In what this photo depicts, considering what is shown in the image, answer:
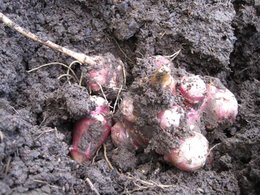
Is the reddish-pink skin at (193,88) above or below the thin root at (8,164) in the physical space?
above

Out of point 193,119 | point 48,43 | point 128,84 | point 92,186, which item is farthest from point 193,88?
point 48,43

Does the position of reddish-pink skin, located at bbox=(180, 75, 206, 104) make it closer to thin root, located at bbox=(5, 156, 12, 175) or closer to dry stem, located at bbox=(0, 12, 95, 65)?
dry stem, located at bbox=(0, 12, 95, 65)

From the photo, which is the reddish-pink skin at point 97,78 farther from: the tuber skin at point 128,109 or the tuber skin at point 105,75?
the tuber skin at point 128,109

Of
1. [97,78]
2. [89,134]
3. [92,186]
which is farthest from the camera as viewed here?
[97,78]

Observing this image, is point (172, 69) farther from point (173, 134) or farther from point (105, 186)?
point (105, 186)

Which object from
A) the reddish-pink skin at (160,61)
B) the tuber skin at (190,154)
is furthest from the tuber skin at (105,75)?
the tuber skin at (190,154)

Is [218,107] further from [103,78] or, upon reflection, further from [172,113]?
[103,78]
